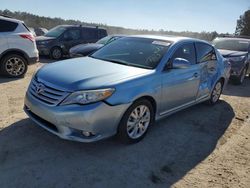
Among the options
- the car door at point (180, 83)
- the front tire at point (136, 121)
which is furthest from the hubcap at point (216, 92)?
the front tire at point (136, 121)

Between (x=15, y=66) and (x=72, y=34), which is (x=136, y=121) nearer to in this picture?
(x=15, y=66)

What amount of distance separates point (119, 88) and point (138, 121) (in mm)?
758

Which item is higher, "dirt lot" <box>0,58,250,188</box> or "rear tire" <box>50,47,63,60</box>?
"rear tire" <box>50,47,63,60</box>

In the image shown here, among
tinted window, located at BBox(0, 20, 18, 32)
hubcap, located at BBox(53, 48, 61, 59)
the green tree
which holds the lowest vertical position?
hubcap, located at BBox(53, 48, 61, 59)

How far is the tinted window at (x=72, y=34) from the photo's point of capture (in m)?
13.3

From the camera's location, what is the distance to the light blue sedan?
3.63 m

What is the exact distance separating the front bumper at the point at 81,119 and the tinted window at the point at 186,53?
163 cm

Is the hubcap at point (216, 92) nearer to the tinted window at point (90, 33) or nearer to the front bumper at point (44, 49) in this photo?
the front bumper at point (44, 49)

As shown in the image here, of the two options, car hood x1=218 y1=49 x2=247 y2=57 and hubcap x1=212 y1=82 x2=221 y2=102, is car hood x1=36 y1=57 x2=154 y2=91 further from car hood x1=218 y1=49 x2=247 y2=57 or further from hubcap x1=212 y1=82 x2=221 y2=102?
car hood x1=218 y1=49 x2=247 y2=57

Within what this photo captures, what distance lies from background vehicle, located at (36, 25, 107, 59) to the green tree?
747 inches

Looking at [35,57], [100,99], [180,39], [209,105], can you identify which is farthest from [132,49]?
[35,57]

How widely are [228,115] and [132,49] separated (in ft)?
8.91

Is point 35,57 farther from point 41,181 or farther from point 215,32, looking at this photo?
point 215,32

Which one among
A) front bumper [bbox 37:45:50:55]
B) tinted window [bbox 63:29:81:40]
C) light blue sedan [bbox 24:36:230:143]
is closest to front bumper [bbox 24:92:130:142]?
light blue sedan [bbox 24:36:230:143]
